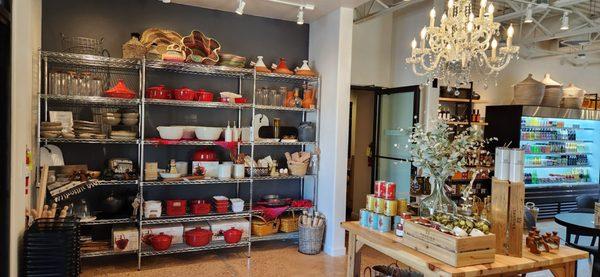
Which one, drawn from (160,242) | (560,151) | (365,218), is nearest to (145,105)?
(160,242)

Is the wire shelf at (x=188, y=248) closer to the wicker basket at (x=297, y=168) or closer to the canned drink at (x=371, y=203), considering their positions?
the wicker basket at (x=297, y=168)

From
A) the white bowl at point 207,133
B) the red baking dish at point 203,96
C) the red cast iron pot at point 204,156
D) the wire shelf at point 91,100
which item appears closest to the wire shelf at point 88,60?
the wire shelf at point 91,100

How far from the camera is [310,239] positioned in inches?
181

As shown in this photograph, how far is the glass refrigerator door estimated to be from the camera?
7.20 m

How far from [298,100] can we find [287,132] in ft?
1.32

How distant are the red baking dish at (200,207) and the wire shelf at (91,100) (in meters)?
1.20

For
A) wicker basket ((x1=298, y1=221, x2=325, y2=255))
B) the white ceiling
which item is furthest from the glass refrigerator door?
wicker basket ((x1=298, y1=221, x2=325, y2=255))

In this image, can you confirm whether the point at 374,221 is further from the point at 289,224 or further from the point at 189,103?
the point at 189,103

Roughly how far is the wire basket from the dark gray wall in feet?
0.37

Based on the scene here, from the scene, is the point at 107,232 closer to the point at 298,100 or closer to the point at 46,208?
the point at 46,208

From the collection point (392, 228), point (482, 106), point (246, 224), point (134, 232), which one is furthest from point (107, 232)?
point (482, 106)

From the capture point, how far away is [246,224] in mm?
4543

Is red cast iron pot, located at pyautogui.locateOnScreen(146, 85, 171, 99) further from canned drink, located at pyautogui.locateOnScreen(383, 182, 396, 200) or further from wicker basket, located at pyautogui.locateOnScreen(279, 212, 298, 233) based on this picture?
canned drink, located at pyautogui.locateOnScreen(383, 182, 396, 200)

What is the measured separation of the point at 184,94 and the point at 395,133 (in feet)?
10.9
